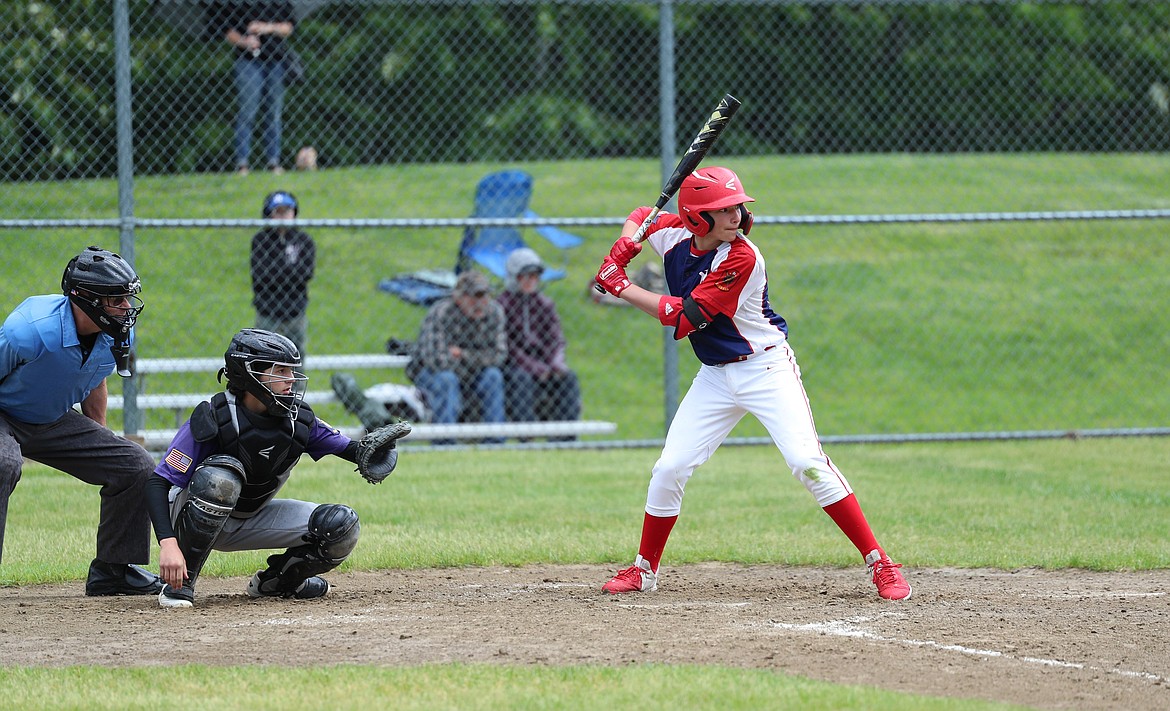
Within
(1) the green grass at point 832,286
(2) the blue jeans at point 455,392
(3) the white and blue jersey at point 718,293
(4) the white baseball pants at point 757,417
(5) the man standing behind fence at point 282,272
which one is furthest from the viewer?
(1) the green grass at point 832,286

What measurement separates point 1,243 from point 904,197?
37.8 feet

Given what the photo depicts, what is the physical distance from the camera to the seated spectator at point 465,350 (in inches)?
388

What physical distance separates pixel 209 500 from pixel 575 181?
1341 cm

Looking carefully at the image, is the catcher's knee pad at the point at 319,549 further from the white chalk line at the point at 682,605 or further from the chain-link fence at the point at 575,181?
the chain-link fence at the point at 575,181

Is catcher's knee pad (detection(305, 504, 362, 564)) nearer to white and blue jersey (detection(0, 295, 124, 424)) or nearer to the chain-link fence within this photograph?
white and blue jersey (detection(0, 295, 124, 424))

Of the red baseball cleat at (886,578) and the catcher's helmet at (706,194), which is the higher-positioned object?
the catcher's helmet at (706,194)

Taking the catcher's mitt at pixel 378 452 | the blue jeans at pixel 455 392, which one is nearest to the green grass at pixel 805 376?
the blue jeans at pixel 455 392

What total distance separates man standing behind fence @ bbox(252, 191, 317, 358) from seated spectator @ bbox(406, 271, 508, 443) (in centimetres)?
94

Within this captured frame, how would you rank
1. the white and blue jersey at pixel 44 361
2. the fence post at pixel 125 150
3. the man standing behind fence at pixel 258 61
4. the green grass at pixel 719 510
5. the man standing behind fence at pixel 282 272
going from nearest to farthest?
1. the white and blue jersey at pixel 44 361
2. the green grass at pixel 719 510
3. the fence post at pixel 125 150
4. the man standing behind fence at pixel 282 272
5. the man standing behind fence at pixel 258 61

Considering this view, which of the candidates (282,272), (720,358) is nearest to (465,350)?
(282,272)

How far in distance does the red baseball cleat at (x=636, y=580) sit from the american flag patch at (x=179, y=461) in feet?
5.70

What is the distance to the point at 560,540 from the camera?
6.82 meters

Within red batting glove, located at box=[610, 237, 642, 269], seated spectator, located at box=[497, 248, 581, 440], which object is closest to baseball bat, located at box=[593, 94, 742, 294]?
red batting glove, located at box=[610, 237, 642, 269]

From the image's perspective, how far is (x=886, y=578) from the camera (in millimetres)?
5332
